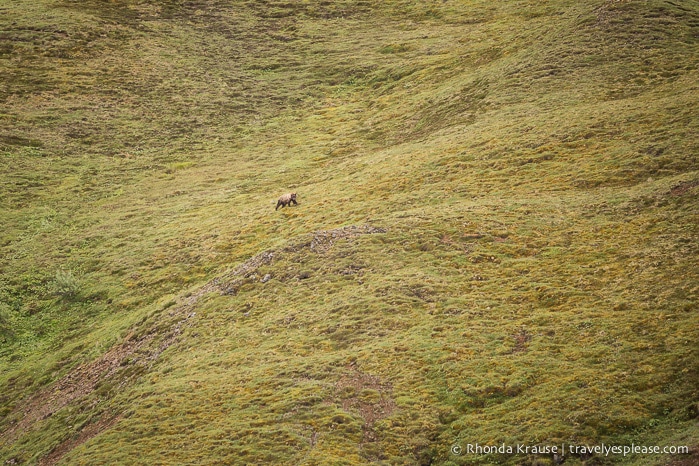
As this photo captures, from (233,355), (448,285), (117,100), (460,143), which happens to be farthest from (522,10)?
(233,355)

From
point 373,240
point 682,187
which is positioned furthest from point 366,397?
point 682,187

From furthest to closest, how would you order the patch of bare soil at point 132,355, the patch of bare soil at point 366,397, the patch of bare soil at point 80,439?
the patch of bare soil at point 132,355
the patch of bare soil at point 80,439
the patch of bare soil at point 366,397

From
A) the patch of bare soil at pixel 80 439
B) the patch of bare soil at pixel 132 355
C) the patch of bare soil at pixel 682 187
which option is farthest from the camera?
the patch of bare soil at pixel 132 355

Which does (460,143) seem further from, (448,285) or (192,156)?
(192,156)

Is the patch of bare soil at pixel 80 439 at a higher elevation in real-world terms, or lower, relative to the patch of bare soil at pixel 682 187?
lower

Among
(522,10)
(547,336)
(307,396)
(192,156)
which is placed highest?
(522,10)

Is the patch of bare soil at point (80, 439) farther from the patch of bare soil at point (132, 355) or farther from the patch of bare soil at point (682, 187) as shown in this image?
the patch of bare soil at point (682, 187)

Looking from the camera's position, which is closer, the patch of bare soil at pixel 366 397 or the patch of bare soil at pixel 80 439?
the patch of bare soil at pixel 366 397

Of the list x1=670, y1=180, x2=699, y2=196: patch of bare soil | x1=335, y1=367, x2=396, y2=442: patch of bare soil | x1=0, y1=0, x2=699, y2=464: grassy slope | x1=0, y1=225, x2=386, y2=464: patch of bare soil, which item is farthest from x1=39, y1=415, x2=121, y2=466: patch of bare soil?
x1=670, y1=180, x2=699, y2=196: patch of bare soil

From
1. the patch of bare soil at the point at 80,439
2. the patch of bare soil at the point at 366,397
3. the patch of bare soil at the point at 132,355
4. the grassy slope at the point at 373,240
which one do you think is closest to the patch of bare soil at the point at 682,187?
the grassy slope at the point at 373,240
